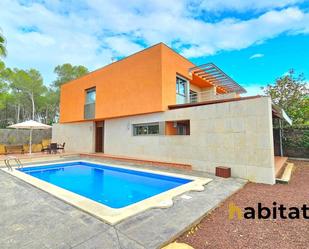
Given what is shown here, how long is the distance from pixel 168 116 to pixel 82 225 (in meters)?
9.12

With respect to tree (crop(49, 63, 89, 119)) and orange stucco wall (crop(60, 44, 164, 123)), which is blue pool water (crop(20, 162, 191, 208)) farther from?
tree (crop(49, 63, 89, 119))

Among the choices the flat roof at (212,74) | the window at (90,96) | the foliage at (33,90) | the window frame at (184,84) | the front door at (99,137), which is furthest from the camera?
the foliage at (33,90)

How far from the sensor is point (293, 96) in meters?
18.6

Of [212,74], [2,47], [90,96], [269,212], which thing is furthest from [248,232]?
[90,96]

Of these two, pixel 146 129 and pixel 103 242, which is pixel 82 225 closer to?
pixel 103 242

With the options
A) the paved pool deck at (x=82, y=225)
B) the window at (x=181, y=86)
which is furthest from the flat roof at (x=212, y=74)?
the paved pool deck at (x=82, y=225)

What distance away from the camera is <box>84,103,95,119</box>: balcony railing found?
58.9 ft

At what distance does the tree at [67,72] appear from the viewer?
33.5 meters

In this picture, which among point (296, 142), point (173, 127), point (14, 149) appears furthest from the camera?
point (14, 149)

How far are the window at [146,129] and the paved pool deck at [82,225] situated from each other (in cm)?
744

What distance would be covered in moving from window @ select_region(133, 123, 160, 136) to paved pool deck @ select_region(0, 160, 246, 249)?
7441 millimetres

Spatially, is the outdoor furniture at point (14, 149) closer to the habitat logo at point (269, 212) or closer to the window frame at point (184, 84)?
the window frame at point (184, 84)

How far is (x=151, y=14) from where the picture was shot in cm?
1192

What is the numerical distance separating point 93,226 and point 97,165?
976 cm
